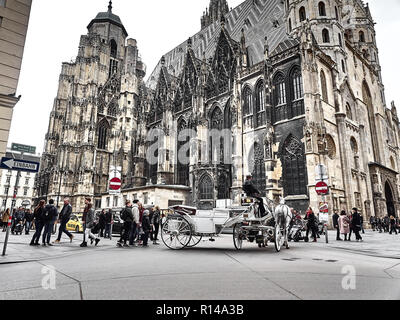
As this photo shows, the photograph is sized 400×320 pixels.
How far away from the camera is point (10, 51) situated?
863cm

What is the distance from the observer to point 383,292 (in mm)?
2949

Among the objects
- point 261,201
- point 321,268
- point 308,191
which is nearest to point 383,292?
point 321,268

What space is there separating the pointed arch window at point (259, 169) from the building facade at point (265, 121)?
91mm

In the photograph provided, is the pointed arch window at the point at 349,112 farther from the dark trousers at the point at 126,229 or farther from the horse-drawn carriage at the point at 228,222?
the dark trousers at the point at 126,229

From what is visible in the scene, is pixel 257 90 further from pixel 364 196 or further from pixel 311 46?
pixel 364 196

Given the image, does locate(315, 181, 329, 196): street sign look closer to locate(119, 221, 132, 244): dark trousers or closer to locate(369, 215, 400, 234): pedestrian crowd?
locate(119, 221, 132, 244): dark trousers

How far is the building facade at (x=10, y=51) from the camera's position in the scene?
823 cm

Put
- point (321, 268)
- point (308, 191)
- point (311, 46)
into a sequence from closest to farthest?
1. point (321, 268)
2. point (308, 191)
3. point (311, 46)

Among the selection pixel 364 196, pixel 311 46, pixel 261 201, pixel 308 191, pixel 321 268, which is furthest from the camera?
pixel 364 196

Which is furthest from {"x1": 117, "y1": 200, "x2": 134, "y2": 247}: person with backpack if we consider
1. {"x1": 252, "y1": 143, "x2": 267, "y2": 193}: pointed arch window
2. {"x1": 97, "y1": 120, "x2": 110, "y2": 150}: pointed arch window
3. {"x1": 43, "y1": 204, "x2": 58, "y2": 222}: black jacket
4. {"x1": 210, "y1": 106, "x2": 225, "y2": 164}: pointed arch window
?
{"x1": 97, "y1": 120, "x2": 110, "y2": 150}: pointed arch window

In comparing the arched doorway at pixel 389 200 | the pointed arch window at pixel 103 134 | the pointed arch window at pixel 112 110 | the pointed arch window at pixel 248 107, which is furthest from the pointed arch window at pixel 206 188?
the pointed arch window at pixel 112 110

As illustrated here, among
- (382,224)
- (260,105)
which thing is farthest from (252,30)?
(382,224)

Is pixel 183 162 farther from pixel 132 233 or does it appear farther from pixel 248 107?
pixel 132 233

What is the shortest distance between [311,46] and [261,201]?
19.0m
